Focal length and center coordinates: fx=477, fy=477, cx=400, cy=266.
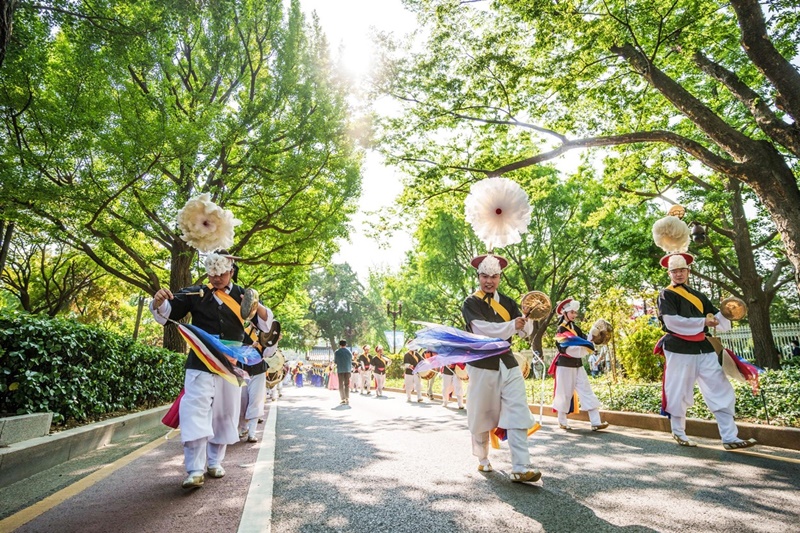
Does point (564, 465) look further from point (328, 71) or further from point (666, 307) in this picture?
point (328, 71)

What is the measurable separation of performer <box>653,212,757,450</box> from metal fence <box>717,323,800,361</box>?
17.0 m

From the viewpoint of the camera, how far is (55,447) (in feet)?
16.1

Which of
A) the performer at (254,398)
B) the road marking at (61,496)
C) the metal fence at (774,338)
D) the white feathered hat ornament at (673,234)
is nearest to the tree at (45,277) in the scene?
the performer at (254,398)

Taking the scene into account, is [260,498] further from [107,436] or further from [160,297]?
[107,436]

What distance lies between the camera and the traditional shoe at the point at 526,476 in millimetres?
3959

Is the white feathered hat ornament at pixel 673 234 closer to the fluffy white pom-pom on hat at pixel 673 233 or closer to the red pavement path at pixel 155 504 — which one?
the fluffy white pom-pom on hat at pixel 673 233

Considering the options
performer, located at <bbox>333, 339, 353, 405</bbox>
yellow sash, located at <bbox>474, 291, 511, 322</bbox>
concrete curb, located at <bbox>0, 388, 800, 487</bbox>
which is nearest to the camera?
concrete curb, located at <bbox>0, 388, 800, 487</bbox>

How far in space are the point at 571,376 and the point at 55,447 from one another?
7.02 metres

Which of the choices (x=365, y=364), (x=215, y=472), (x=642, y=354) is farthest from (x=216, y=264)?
(x=365, y=364)

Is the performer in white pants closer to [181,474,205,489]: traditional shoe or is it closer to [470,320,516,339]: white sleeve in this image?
[470,320,516,339]: white sleeve

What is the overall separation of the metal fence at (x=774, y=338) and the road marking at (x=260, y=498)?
21.1 meters

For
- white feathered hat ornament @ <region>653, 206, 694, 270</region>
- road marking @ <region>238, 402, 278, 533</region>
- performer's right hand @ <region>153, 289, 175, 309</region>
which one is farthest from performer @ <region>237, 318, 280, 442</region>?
white feathered hat ornament @ <region>653, 206, 694, 270</region>

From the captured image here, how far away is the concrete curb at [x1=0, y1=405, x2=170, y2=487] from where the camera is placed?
163 inches

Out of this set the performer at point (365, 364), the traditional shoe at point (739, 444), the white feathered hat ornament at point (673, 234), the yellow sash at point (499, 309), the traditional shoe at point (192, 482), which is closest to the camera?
the traditional shoe at point (192, 482)
